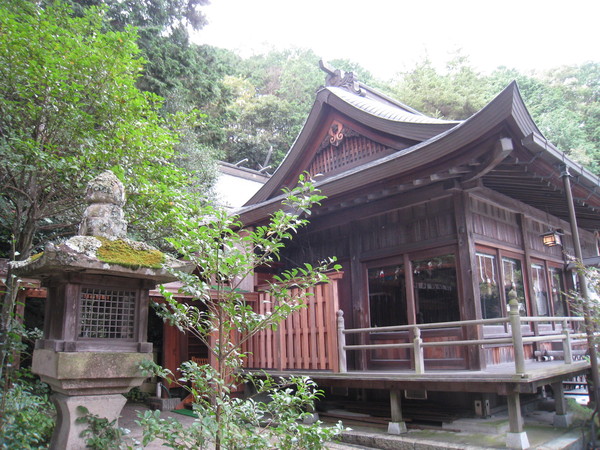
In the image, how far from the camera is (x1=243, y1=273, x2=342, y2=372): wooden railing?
7.51m

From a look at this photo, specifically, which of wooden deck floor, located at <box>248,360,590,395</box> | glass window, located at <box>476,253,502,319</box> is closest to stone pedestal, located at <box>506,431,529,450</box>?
wooden deck floor, located at <box>248,360,590,395</box>

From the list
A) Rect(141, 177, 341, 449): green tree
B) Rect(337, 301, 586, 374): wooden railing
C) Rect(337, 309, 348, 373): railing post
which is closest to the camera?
Rect(141, 177, 341, 449): green tree

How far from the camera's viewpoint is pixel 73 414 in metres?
3.78

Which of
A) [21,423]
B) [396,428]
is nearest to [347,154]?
[396,428]

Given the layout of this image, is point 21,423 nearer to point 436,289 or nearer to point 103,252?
point 103,252

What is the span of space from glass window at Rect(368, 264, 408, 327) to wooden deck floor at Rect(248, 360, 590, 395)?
1.57 m

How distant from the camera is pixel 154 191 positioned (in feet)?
20.9

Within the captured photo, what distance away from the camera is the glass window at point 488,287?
7.43m

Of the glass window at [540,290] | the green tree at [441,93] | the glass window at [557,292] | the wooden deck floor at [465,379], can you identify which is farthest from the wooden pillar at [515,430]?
the green tree at [441,93]

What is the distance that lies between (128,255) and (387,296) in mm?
5530

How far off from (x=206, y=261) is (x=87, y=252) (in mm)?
1029

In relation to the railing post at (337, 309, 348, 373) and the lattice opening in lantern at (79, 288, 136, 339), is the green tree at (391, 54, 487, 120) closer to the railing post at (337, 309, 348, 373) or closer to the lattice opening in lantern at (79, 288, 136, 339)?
the railing post at (337, 309, 348, 373)

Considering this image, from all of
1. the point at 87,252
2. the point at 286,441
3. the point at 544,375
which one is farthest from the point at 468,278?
the point at 87,252

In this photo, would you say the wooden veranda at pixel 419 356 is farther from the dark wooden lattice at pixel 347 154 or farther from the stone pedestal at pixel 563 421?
the dark wooden lattice at pixel 347 154
